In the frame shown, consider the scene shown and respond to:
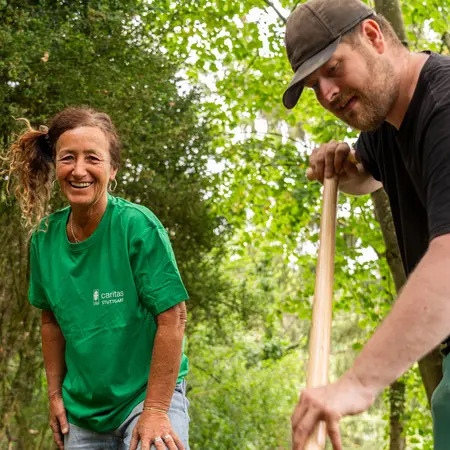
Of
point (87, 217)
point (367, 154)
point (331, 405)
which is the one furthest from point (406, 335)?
point (87, 217)

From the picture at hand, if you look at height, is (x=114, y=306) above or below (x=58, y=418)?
above

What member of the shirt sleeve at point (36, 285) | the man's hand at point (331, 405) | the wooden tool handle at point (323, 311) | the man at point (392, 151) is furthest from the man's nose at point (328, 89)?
the shirt sleeve at point (36, 285)

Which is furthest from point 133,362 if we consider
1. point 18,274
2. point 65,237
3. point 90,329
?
point 18,274

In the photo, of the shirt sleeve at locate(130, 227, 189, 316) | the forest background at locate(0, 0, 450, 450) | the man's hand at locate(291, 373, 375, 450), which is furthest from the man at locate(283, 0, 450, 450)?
the forest background at locate(0, 0, 450, 450)

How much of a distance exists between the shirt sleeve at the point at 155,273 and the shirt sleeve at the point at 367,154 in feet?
2.60

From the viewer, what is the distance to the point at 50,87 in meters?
7.36

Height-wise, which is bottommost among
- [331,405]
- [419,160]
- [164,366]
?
[164,366]

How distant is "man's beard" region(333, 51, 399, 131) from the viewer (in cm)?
208

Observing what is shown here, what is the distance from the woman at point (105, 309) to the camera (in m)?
2.83

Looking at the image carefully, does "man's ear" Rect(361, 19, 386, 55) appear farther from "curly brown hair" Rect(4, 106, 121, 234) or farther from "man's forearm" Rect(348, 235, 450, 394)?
"curly brown hair" Rect(4, 106, 121, 234)

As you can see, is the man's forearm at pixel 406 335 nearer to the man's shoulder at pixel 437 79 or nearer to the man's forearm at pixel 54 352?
the man's shoulder at pixel 437 79

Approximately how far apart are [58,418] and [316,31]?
1.89 m

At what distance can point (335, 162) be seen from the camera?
288 centimetres

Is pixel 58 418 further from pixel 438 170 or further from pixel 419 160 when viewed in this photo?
pixel 438 170
